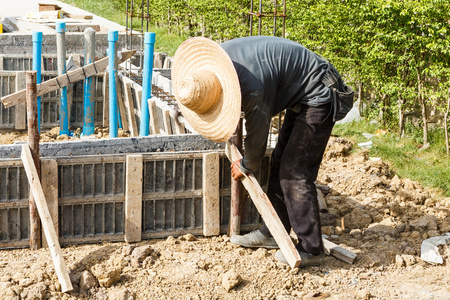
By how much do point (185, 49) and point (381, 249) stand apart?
2.65 meters

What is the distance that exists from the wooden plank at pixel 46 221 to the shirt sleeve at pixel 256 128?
Result: 1649mm

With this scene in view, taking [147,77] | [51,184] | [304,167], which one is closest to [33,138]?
[51,184]

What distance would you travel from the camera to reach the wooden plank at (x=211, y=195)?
581cm

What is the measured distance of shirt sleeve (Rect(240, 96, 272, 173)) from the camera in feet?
15.3

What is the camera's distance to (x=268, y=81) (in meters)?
4.71

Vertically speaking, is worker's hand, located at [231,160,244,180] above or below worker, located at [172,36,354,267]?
below

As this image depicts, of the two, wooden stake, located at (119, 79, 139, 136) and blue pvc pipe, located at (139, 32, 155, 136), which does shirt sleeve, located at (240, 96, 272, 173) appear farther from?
wooden stake, located at (119, 79, 139, 136)

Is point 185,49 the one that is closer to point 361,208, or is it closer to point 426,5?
point 361,208

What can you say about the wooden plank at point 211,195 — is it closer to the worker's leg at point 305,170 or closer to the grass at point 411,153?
the worker's leg at point 305,170

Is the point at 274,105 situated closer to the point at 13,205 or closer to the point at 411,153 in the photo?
the point at 13,205

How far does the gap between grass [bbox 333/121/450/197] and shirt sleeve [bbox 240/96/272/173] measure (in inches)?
149

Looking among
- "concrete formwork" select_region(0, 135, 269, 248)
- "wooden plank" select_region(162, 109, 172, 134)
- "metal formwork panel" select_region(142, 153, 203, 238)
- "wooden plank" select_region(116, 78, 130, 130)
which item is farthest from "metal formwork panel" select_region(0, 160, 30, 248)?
"wooden plank" select_region(116, 78, 130, 130)

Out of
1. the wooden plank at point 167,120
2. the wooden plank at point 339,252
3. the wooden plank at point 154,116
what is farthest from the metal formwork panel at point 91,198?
the wooden plank at point 154,116

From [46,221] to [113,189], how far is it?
2.59 ft
